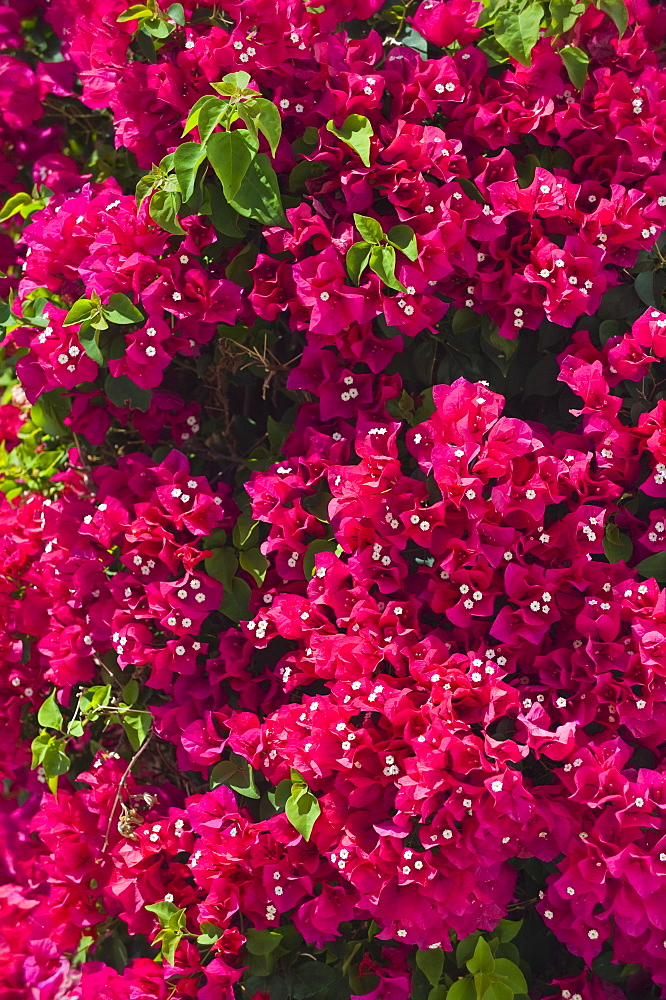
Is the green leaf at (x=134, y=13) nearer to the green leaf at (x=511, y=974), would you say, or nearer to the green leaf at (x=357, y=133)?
the green leaf at (x=357, y=133)

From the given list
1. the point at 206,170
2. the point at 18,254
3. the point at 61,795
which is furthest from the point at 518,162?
the point at 61,795

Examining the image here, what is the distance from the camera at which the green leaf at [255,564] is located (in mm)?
1448

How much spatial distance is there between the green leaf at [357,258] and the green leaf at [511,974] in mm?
978

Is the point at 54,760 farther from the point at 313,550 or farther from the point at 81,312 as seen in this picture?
the point at 81,312

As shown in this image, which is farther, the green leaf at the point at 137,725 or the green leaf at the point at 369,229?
the green leaf at the point at 137,725

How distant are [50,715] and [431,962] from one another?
724 millimetres

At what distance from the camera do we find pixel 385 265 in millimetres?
1290

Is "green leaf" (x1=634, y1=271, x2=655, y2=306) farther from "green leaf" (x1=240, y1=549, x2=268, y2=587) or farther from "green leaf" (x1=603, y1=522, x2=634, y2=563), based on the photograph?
"green leaf" (x1=240, y1=549, x2=268, y2=587)

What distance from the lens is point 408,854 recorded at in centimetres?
119

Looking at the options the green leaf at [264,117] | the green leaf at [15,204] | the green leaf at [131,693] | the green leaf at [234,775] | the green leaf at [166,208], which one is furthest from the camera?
the green leaf at [15,204]

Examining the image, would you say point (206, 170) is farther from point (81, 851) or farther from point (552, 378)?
point (81, 851)

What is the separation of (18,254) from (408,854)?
134cm

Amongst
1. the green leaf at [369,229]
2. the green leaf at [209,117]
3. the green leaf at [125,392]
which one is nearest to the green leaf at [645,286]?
the green leaf at [369,229]

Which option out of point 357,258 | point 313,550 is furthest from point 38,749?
point 357,258
